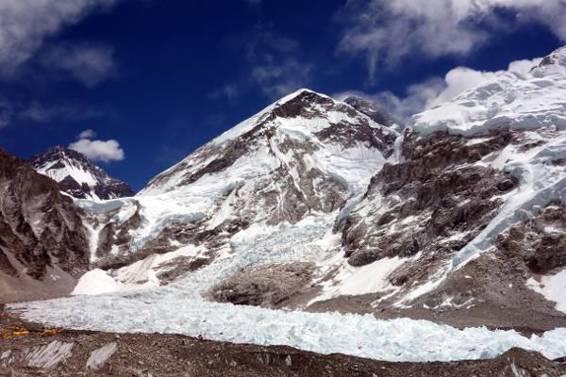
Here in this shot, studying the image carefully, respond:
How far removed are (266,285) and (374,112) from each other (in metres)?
102

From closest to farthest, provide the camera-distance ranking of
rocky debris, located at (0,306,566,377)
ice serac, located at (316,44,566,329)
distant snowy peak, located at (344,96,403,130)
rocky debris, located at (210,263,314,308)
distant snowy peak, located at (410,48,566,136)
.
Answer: rocky debris, located at (0,306,566,377)
ice serac, located at (316,44,566,329)
rocky debris, located at (210,263,314,308)
distant snowy peak, located at (410,48,566,136)
distant snowy peak, located at (344,96,403,130)

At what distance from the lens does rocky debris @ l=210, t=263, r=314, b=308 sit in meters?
50.5

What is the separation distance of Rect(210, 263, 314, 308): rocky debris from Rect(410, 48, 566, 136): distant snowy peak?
2165 cm

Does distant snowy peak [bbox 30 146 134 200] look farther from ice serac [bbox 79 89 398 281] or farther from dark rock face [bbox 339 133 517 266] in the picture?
dark rock face [bbox 339 133 517 266]

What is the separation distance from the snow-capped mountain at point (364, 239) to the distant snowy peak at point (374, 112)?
33.2 metres

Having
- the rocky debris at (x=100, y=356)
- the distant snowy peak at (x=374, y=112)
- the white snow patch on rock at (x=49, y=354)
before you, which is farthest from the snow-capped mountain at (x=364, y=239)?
the distant snowy peak at (x=374, y=112)

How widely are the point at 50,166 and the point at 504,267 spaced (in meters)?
162

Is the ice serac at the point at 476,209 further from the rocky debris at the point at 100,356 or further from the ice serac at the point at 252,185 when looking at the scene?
the rocky debris at the point at 100,356

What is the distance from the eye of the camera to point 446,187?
5275cm

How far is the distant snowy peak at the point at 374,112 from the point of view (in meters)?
139

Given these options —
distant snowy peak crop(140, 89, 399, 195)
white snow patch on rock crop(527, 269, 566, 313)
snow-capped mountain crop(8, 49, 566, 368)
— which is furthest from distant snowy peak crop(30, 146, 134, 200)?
white snow patch on rock crop(527, 269, 566, 313)

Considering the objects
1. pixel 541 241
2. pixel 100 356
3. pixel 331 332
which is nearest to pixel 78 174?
pixel 541 241

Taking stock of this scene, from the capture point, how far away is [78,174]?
17925 cm

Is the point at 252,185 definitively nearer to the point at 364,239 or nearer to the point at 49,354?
the point at 364,239
